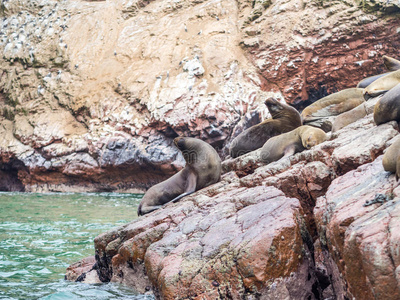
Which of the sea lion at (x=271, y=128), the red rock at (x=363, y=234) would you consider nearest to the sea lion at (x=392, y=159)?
the red rock at (x=363, y=234)

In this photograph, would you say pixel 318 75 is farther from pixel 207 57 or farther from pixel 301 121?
pixel 301 121

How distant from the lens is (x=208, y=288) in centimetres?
284

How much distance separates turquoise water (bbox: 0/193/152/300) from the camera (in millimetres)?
4000

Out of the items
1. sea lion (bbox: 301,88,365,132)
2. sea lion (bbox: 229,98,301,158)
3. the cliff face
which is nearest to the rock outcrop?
sea lion (bbox: 229,98,301,158)

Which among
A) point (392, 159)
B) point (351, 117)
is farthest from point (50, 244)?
point (392, 159)

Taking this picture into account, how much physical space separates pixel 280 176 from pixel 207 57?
1519 centimetres

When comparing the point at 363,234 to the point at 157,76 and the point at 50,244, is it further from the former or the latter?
the point at 157,76

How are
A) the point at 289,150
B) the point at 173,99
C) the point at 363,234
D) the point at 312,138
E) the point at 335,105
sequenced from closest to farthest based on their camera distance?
the point at 363,234 < the point at 312,138 < the point at 289,150 < the point at 335,105 < the point at 173,99

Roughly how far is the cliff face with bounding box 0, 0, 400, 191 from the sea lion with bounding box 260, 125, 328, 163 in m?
9.97

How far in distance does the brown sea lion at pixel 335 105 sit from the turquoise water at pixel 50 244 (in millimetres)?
4735

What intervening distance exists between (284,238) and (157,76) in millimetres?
16354

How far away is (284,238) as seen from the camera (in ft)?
9.25

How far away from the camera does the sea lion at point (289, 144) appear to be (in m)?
5.73

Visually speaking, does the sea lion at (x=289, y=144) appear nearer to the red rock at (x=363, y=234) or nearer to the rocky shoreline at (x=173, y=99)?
the rocky shoreline at (x=173, y=99)
